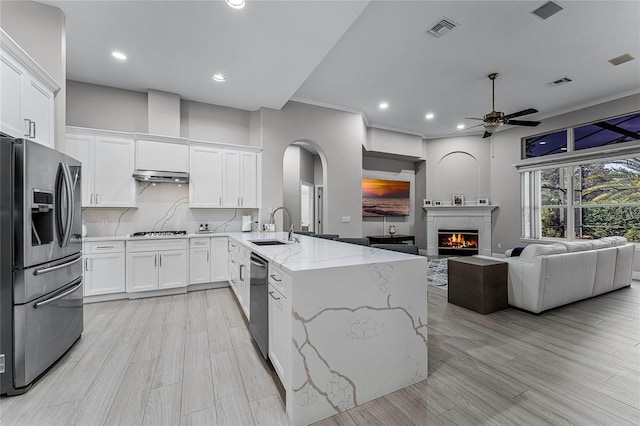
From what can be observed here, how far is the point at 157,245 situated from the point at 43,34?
251cm

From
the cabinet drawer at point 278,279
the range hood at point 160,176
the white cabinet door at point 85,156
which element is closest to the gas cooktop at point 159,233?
the white cabinet door at point 85,156

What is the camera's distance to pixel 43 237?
1.93 m

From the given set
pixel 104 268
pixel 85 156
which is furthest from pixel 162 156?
pixel 104 268

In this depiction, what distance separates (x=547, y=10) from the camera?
9.20 ft

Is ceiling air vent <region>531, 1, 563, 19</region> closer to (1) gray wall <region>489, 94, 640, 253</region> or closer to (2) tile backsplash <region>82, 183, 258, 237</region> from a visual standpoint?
(1) gray wall <region>489, 94, 640, 253</region>

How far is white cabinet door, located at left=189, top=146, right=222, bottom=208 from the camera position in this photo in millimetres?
4285

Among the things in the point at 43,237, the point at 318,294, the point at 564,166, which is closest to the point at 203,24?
the point at 43,237

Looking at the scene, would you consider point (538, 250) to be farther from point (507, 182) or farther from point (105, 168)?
point (105, 168)

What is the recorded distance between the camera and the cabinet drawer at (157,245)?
11.9 feet

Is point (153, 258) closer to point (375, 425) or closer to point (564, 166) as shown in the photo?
point (375, 425)

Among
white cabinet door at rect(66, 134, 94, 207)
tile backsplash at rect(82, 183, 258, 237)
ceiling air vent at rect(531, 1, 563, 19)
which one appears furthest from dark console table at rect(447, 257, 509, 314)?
white cabinet door at rect(66, 134, 94, 207)

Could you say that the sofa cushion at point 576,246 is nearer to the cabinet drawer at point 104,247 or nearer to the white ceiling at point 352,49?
the white ceiling at point 352,49

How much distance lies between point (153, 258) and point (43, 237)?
188 cm

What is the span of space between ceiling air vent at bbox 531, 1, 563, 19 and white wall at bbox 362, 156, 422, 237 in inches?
182
